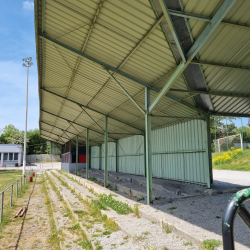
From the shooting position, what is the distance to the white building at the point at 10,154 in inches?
1802

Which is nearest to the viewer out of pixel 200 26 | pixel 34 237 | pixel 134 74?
pixel 200 26

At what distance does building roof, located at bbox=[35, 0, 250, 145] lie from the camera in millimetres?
5469

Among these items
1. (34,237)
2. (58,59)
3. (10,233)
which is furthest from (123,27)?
(10,233)

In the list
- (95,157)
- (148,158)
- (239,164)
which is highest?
(148,158)

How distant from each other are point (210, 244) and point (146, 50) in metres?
5.59

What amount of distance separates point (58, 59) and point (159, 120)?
7.39m

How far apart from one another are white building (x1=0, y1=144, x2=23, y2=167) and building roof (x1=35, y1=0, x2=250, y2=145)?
4027cm

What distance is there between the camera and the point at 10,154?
46.7m

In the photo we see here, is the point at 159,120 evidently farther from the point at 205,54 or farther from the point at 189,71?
the point at 205,54

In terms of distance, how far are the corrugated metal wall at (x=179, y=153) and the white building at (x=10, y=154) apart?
36.0 meters

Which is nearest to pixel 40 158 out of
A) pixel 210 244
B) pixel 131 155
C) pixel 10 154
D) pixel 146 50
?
pixel 10 154

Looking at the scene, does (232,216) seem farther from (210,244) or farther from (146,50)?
(146,50)

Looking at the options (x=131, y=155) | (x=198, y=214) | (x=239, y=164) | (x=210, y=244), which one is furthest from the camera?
(x=239, y=164)

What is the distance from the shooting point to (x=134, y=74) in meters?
8.72
